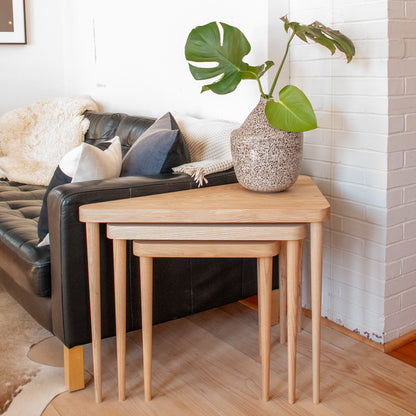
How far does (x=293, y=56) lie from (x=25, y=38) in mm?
2216

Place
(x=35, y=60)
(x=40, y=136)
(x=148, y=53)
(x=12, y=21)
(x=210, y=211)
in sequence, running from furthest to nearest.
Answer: (x=35, y=60) < (x=12, y=21) < (x=40, y=136) < (x=148, y=53) < (x=210, y=211)

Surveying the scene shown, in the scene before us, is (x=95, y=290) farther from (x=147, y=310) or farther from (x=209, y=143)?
(x=209, y=143)

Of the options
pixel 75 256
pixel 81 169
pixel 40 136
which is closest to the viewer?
pixel 75 256

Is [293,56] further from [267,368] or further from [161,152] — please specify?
[267,368]

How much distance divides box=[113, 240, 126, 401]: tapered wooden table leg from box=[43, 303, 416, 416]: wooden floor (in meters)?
0.07

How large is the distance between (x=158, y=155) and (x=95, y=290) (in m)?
0.56

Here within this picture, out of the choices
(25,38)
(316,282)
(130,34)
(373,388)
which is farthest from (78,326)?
(25,38)

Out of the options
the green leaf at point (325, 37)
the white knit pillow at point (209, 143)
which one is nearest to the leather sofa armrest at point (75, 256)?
→ the white knit pillow at point (209, 143)

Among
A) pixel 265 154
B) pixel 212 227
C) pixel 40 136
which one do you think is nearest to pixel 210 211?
pixel 212 227

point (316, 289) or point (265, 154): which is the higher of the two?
point (265, 154)

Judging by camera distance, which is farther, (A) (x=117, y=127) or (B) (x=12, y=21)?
(B) (x=12, y=21)

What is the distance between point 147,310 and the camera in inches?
68.1

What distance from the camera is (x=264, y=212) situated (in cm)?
163

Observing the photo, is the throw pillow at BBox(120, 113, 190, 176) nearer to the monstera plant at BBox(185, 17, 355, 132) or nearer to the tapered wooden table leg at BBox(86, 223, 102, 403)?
the monstera plant at BBox(185, 17, 355, 132)
